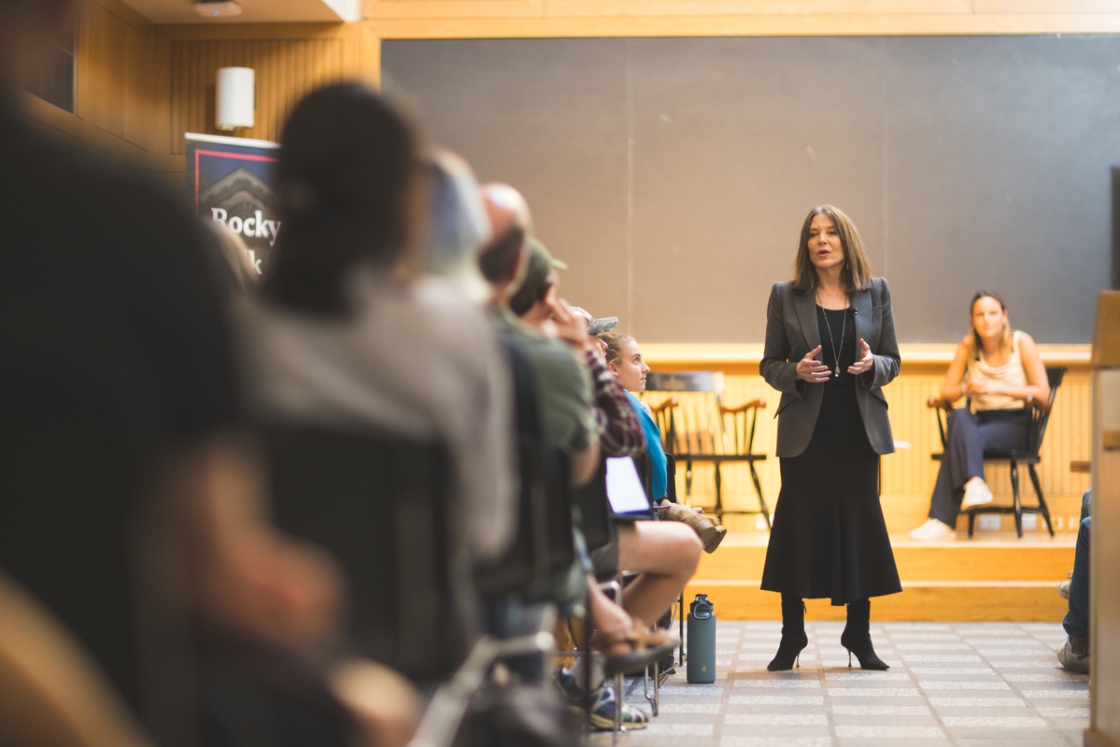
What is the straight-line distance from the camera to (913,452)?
692 cm

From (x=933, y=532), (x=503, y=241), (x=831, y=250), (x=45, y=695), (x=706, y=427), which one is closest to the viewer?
(x=45, y=695)

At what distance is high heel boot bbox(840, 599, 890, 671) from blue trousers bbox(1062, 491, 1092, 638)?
2.20 ft

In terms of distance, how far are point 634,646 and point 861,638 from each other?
182 centimetres

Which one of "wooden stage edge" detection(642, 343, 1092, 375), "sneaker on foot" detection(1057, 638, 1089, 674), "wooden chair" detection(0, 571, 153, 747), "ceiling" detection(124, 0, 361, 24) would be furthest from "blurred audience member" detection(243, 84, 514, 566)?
"ceiling" detection(124, 0, 361, 24)

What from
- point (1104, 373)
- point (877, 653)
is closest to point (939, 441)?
point (877, 653)

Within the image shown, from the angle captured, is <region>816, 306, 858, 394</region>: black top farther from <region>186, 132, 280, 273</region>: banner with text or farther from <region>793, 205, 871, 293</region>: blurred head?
<region>186, 132, 280, 273</region>: banner with text

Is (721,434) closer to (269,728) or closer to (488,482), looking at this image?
(488,482)

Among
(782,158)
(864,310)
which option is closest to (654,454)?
(864,310)

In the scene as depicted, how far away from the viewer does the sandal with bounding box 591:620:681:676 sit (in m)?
2.57

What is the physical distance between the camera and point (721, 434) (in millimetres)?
6867

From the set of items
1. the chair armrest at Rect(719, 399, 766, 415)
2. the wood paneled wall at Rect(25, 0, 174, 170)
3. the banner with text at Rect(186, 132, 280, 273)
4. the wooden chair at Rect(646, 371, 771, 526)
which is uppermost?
the wood paneled wall at Rect(25, 0, 174, 170)

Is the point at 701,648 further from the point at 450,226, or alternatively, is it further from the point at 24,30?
the point at 24,30

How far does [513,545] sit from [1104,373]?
5.63 feet

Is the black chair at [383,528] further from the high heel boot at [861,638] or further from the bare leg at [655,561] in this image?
the high heel boot at [861,638]
